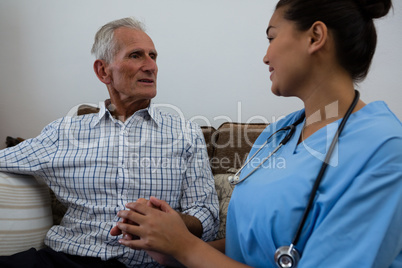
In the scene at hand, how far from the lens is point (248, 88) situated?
1.80 metres

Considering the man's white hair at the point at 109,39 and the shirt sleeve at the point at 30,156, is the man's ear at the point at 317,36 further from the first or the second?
the shirt sleeve at the point at 30,156

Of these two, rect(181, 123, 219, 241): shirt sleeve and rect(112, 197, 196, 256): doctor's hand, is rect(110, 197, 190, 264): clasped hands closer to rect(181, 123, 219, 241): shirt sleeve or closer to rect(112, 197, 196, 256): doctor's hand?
rect(112, 197, 196, 256): doctor's hand

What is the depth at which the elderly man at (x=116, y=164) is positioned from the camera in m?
1.25

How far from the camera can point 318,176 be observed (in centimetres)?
69

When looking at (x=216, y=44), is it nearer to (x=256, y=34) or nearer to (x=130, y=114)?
(x=256, y=34)

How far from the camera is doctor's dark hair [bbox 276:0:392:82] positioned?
0.80 m

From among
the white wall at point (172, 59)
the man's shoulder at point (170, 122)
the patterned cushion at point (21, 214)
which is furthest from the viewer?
the white wall at point (172, 59)

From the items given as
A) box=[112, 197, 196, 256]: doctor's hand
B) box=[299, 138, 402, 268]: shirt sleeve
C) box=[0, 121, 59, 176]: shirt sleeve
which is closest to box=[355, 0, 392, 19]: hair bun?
box=[299, 138, 402, 268]: shirt sleeve

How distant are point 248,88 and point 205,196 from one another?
698mm

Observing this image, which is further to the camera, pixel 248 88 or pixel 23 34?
pixel 23 34

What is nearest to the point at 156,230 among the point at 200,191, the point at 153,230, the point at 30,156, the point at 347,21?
the point at 153,230

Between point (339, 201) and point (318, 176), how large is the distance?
0.07 metres

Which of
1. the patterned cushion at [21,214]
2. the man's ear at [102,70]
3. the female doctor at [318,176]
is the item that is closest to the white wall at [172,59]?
the man's ear at [102,70]

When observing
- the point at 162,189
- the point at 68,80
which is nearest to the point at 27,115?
the point at 68,80
